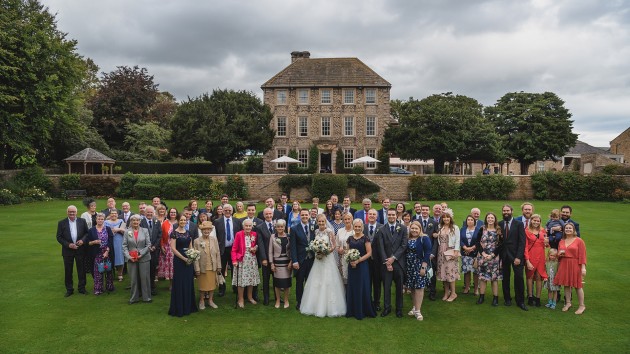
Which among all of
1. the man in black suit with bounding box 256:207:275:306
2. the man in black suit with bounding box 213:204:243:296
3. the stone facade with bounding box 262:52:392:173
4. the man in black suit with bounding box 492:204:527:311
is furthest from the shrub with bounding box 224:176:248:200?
the man in black suit with bounding box 492:204:527:311

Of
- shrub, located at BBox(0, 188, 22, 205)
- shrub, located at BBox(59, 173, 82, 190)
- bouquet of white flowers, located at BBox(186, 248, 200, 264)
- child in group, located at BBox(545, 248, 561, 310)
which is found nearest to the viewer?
bouquet of white flowers, located at BBox(186, 248, 200, 264)

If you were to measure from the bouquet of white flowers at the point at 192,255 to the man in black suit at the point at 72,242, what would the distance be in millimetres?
2817

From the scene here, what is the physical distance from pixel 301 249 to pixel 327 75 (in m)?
34.3

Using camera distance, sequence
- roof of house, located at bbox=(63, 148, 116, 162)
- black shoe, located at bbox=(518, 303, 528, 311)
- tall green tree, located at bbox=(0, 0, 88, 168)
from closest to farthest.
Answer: black shoe, located at bbox=(518, 303, 528, 311) → tall green tree, located at bbox=(0, 0, 88, 168) → roof of house, located at bbox=(63, 148, 116, 162)

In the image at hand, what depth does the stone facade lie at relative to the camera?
130ft

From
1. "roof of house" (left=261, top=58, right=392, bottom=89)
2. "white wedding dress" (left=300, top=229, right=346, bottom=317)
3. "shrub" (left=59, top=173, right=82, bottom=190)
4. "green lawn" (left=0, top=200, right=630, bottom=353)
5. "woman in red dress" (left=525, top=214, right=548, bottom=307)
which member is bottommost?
"green lawn" (left=0, top=200, right=630, bottom=353)

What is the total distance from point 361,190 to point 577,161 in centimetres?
2944

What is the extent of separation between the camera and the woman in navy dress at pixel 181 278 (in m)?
7.58

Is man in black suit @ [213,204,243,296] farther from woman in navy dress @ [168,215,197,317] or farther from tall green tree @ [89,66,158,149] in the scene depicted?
tall green tree @ [89,66,158,149]

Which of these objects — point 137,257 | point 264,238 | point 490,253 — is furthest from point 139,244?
point 490,253

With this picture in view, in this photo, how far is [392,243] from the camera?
7633mm

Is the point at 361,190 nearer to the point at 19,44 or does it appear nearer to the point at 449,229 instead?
the point at 449,229

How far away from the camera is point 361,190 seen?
94.9 ft

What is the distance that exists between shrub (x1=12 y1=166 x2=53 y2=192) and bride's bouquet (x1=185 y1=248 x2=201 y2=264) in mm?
25625
